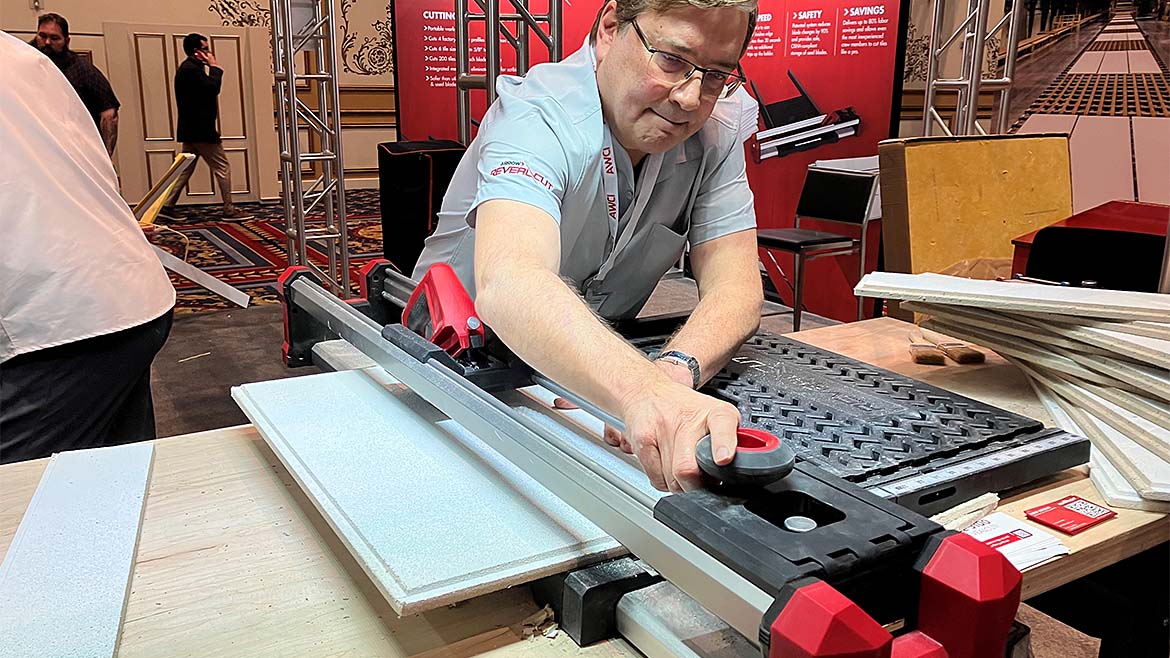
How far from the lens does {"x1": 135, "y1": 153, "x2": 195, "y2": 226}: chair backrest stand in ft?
14.4

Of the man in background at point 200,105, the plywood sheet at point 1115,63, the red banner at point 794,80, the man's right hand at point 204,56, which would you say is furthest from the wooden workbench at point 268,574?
the man's right hand at point 204,56

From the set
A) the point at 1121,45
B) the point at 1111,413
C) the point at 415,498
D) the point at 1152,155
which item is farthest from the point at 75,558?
the point at 1121,45

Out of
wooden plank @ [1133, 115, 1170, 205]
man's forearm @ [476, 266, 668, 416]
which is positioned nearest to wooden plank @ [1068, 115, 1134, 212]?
wooden plank @ [1133, 115, 1170, 205]

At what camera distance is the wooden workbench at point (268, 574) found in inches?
31.2

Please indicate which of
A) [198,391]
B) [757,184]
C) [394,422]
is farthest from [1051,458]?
[757,184]

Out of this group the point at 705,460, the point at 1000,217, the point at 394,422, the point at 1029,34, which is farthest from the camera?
the point at 1029,34

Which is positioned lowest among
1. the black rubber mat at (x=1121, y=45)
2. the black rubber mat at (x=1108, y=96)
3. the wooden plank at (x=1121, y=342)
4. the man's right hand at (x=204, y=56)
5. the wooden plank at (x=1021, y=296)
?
the wooden plank at (x=1121, y=342)

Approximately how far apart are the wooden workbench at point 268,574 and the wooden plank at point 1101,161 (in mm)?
3580

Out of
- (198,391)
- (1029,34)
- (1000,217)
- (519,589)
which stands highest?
(1029,34)

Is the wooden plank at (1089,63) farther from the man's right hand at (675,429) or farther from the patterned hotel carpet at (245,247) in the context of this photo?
the man's right hand at (675,429)

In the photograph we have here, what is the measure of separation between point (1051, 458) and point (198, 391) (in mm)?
3904

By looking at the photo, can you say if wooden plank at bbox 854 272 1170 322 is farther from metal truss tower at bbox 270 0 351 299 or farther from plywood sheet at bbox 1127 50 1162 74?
metal truss tower at bbox 270 0 351 299

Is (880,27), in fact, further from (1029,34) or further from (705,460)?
(705,460)

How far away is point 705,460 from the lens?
0.75 meters
